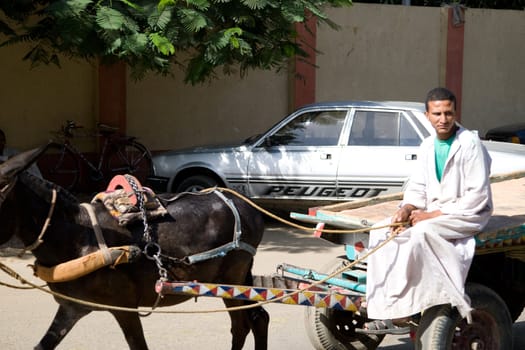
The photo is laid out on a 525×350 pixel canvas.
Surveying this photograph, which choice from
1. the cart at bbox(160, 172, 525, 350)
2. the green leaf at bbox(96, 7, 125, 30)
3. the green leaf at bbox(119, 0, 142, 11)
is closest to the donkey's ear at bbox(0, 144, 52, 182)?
the cart at bbox(160, 172, 525, 350)

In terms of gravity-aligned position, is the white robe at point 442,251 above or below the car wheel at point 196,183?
above

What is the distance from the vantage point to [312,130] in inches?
407

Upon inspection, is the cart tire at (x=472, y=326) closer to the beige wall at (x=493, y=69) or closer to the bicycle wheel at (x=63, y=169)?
the bicycle wheel at (x=63, y=169)

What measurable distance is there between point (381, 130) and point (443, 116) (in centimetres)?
528

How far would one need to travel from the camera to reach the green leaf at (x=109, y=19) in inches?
341

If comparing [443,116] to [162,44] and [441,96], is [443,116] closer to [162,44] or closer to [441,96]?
[441,96]

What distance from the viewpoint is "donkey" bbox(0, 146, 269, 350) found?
14.7 ft

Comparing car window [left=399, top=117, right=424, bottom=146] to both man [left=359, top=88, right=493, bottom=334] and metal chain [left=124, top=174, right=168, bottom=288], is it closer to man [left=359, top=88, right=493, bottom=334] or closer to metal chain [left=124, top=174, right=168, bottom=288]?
man [left=359, top=88, right=493, bottom=334]

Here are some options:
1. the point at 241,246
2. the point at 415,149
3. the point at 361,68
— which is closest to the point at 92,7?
the point at 415,149

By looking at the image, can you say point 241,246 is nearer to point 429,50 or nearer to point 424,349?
point 424,349

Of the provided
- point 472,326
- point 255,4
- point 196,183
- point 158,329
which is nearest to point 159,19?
point 255,4

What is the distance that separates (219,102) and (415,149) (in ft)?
17.2

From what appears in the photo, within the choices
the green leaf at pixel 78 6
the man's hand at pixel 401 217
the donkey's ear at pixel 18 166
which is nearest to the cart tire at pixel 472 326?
the man's hand at pixel 401 217

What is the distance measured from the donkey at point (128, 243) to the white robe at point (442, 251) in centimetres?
98
